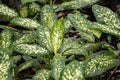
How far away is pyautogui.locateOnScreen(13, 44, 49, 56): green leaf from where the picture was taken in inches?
48.9

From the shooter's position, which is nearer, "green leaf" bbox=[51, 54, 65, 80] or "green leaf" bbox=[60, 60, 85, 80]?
"green leaf" bbox=[60, 60, 85, 80]

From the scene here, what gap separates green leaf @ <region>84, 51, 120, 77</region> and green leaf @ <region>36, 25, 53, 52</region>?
0.60 feet

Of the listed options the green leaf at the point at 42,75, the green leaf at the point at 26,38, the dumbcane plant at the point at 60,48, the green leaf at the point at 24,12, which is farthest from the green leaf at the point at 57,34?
the green leaf at the point at 24,12

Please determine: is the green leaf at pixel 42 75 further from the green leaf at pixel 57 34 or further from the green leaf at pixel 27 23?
the green leaf at pixel 27 23

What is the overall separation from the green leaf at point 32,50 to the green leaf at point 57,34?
0.17ft

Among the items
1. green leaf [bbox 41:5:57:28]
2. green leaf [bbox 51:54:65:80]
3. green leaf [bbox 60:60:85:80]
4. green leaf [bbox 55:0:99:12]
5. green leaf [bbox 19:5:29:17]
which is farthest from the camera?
green leaf [bbox 19:5:29:17]

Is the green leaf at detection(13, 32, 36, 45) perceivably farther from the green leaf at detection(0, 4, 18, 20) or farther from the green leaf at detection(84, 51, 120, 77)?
the green leaf at detection(84, 51, 120, 77)

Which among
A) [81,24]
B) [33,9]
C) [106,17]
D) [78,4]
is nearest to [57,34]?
[81,24]

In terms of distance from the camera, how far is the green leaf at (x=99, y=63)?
1.20 m

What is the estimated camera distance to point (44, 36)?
4.32 ft

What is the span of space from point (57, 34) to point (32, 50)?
0.42 ft

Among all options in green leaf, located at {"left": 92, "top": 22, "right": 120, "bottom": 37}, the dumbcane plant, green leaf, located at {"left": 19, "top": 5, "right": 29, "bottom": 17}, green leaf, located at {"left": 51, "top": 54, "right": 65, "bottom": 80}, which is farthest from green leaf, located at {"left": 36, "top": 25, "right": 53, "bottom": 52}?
green leaf, located at {"left": 19, "top": 5, "right": 29, "bottom": 17}

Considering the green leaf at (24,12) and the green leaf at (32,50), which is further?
the green leaf at (24,12)

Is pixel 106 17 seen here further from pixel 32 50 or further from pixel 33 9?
pixel 33 9
